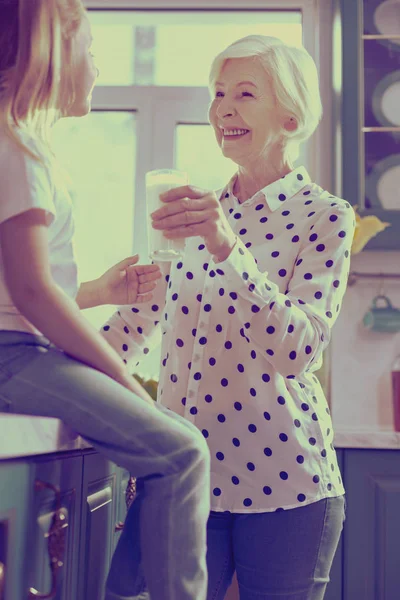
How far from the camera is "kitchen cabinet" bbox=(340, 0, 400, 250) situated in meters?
2.50

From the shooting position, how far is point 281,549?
1.16 m

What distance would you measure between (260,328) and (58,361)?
1.25 feet

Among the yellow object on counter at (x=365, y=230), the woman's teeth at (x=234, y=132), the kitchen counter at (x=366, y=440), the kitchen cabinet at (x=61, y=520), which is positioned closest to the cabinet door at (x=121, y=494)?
the kitchen cabinet at (x=61, y=520)

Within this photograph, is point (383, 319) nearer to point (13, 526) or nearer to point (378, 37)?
point (378, 37)

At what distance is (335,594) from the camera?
2064 mm

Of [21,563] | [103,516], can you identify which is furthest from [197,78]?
[21,563]

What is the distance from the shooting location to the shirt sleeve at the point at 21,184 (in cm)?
84

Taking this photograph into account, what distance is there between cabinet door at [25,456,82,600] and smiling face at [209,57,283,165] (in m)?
0.66

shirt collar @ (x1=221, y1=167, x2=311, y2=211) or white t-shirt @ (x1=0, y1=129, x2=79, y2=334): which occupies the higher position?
shirt collar @ (x1=221, y1=167, x2=311, y2=211)

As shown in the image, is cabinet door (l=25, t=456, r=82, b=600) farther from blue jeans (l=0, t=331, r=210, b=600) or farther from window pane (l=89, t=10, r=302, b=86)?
window pane (l=89, t=10, r=302, b=86)

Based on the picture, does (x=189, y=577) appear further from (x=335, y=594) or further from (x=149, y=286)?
(x=335, y=594)

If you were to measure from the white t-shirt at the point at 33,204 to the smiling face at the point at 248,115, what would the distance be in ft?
1.78

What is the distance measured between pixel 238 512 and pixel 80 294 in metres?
0.45

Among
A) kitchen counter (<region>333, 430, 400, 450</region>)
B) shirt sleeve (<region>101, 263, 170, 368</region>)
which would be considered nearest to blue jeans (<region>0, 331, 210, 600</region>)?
shirt sleeve (<region>101, 263, 170, 368</region>)
